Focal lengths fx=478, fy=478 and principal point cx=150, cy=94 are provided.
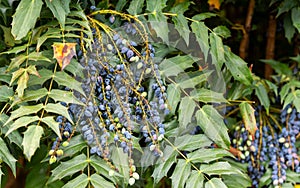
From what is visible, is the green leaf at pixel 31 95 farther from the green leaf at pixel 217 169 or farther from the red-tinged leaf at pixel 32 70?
the green leaf at pixel 217 169

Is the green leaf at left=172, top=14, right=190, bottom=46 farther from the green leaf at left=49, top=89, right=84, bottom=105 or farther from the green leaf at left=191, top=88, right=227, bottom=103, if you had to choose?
the green leaf at left=49, top=89, right=84, bottom=105

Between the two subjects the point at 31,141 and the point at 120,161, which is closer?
the point at 31,141

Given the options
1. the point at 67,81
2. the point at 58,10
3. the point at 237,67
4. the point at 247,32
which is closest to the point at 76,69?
the point at 67,81

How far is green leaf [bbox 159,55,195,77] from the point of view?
1.26m

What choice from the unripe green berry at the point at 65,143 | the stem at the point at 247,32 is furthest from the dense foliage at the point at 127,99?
the stem at the point at 247,32

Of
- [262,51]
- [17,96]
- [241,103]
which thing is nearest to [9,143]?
[17,96]

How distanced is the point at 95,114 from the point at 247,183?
1.88 feet

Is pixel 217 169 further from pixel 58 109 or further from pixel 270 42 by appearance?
pixel 270 42

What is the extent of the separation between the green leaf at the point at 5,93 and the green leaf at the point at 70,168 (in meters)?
0.20

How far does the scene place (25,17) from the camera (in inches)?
42.7

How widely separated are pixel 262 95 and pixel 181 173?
46 centimetres

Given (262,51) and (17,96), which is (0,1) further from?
(262,51)

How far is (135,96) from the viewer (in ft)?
3.80

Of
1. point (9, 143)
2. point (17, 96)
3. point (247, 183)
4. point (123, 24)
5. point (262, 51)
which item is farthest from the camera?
point (262, 51)
